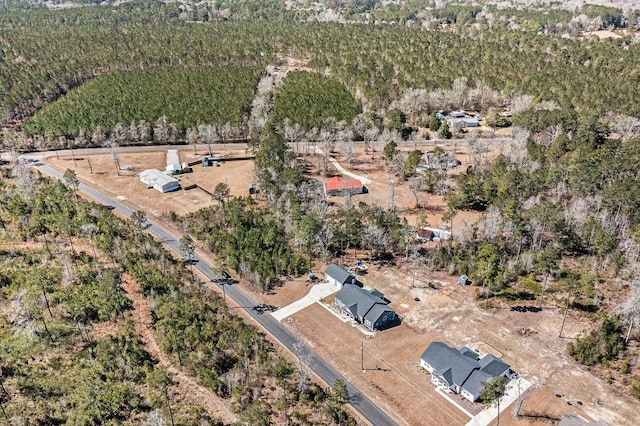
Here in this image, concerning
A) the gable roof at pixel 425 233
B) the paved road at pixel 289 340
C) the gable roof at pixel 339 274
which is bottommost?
the paved road at pixel 289 340

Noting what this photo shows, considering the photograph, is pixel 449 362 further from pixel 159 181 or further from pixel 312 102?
pixel 312 102

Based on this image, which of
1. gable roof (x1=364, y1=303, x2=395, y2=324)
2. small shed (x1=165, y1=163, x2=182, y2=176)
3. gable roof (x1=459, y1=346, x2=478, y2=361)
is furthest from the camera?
small shed (x1=165, y1=163, x2=182, y2=176)

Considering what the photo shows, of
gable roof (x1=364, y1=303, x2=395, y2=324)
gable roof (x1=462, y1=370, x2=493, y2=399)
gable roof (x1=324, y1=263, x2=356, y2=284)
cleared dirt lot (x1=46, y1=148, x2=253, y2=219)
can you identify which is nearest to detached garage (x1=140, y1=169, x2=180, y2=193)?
cleared dirt lot (x1=46, y1=148, x2=253, y2=219)

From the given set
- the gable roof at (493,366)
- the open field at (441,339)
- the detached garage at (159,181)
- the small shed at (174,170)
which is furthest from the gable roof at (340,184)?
the gable roof at (493,366)

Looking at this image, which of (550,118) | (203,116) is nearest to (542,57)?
(550,118)

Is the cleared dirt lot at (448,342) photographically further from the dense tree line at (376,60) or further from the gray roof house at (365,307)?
the dense tree line at (376,60)

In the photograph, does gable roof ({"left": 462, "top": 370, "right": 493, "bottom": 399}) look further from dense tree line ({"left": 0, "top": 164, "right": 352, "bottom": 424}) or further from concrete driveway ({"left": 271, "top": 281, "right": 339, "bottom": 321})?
concrete driveway ({"left": 271, "top": 281, "right": 339, "bottom": 321})

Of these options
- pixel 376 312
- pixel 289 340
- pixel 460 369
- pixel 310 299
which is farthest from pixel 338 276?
pixel 460 369
